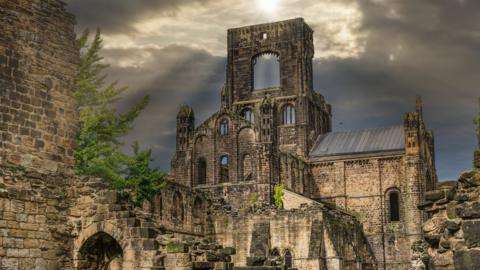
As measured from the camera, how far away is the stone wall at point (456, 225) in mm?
9148

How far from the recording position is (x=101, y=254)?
16.7m

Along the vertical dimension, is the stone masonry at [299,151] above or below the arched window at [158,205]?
above

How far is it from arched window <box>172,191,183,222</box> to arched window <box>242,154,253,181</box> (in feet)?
34.3

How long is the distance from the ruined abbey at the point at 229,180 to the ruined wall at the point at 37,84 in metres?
0.03

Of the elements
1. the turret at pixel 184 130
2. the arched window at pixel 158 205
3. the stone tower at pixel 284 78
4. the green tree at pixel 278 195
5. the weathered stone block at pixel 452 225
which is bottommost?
the weathered stone block at pixel 452 225

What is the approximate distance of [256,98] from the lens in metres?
63.2

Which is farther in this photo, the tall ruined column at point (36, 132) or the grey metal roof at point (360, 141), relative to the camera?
the grey metal roof at point (360, 141)

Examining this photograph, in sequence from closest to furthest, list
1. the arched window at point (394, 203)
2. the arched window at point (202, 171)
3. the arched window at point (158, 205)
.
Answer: the arched window at point (158, 205)
the arched window at point (202, 171)
the arched window at point (394, 203)

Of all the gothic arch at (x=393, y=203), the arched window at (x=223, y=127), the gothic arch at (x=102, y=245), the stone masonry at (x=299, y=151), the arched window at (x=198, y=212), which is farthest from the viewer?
the gothic arch at (x=393, y=203)

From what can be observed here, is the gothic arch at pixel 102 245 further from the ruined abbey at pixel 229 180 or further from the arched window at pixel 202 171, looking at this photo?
the arched window at pixel 202 171

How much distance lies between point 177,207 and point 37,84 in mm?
25307

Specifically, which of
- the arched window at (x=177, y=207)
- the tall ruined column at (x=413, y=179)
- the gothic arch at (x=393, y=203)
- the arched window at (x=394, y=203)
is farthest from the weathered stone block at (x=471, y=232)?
the arched window at (x=394, y=203)

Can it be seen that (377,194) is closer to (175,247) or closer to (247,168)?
(247,168)

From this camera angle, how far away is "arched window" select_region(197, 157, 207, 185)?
173 ft
